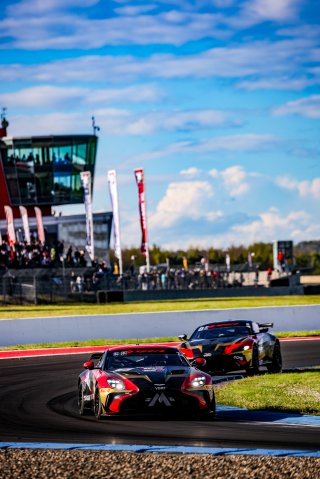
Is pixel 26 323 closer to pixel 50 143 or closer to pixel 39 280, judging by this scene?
pixel 39 280

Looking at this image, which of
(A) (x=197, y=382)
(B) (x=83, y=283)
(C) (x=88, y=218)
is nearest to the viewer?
(A) (x=197, y=382)

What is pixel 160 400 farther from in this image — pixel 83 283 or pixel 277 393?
pixel 83 283

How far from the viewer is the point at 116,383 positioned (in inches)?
545

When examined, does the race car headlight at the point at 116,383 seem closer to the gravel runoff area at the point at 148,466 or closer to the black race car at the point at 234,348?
the gravel runoff area at the point at 148,466

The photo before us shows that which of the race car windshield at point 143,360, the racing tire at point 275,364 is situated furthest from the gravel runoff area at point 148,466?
the racing tire at point 275,364

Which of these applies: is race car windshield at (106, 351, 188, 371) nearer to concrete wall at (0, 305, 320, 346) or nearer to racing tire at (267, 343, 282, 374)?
racing tire at (267, 343, 282, 374)

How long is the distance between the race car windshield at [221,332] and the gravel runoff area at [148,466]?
411 inches

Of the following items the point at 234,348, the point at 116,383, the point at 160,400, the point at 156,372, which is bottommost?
the point at 160,400

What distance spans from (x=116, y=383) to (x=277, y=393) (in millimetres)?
4023

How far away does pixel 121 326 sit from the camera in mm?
32875

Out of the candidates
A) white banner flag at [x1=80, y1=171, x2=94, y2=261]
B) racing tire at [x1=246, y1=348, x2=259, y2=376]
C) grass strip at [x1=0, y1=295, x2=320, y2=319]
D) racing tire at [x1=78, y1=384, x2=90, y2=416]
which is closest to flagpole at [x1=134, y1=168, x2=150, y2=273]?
white banner flag at [x1=80, y1=171, x2=94, y2=261]

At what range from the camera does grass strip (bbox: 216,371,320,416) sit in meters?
15.3

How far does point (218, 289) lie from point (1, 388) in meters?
42.5

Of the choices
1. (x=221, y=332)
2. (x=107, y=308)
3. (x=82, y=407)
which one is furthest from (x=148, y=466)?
(x=107, y=308)
